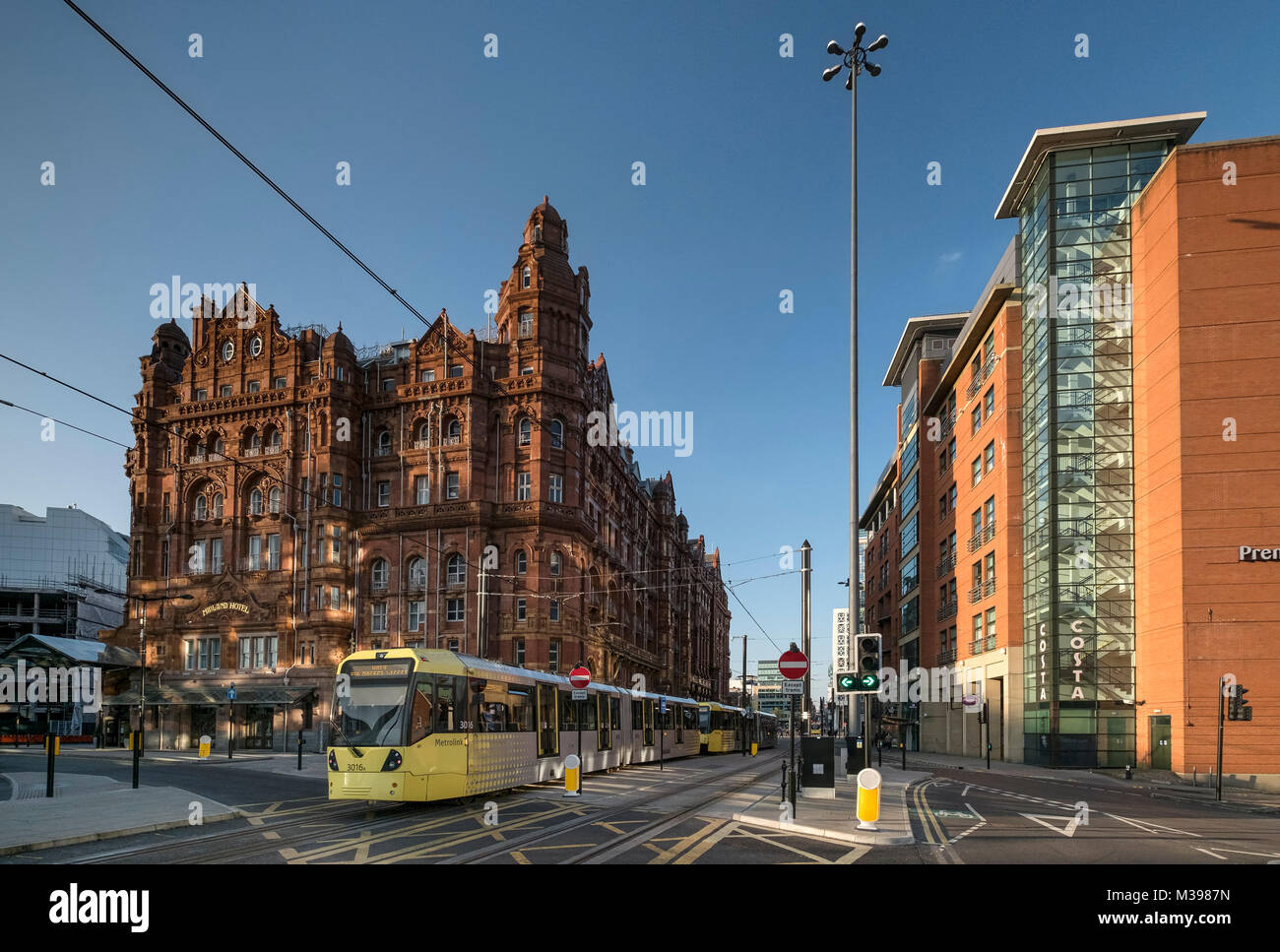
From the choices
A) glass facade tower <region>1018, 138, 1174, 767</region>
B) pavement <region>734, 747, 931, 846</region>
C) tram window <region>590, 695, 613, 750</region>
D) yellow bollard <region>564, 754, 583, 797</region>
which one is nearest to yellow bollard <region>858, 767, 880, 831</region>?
pavement <region>734, 747, 931, 846</region>

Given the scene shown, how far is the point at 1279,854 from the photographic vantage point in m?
14.3

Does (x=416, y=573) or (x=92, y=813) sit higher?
(x=416, y=573)

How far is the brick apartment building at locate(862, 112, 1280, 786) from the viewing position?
38125mm

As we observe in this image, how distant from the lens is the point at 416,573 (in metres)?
58.2

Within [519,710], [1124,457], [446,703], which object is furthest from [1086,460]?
[446,703]

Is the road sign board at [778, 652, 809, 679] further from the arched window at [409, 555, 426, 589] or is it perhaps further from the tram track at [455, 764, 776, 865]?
the arched window at [409, 555, 426, 589]

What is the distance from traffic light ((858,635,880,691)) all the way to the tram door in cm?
1080

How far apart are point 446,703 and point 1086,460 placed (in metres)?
38.5

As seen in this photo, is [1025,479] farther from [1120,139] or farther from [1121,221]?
[1120,139]

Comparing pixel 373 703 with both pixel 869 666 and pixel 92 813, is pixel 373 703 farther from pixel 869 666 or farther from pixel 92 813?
pixel 869 666

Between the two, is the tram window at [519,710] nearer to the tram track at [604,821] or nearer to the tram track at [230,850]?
the tram track at [604,821]

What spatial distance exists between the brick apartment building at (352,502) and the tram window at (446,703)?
119ft

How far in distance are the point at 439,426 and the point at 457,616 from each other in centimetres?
1170
